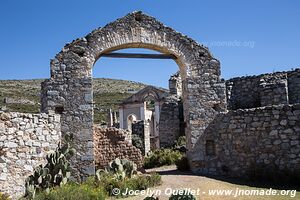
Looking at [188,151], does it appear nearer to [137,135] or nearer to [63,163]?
[63,163]

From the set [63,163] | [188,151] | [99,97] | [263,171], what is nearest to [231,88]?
[188,151]

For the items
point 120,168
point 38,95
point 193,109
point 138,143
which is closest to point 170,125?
point 138,143

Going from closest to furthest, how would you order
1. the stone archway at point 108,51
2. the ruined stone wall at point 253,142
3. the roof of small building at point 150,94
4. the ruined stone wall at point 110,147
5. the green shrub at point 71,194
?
the green shrub at point 71,194 → the ruined stone wall at point 253,142 → the stone archway at point 108,51 → the ruined stone wall at point 110,147 → the roof of small building at point 150,94

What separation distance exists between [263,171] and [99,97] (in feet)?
163

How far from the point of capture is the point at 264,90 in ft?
49.4

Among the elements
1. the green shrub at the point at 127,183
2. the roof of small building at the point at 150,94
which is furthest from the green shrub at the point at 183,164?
the roof of small building at the point at 150,94

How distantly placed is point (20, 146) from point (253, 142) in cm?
691

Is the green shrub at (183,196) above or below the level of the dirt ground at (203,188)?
above

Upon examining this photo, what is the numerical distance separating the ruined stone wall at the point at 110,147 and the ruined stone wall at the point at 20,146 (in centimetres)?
276

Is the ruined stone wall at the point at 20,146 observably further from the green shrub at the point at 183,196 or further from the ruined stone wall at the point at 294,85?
the ruined stone wall at the point at 294,85

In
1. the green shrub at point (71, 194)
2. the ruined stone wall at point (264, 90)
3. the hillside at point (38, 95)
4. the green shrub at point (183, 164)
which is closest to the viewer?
the green shrub at point (71, 194)

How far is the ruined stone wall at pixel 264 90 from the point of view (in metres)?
14.8

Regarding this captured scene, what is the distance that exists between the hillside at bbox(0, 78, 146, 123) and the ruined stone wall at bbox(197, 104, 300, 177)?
26.8 m

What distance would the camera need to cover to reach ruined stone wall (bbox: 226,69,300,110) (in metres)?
14.8
